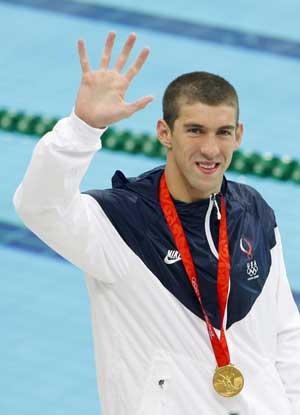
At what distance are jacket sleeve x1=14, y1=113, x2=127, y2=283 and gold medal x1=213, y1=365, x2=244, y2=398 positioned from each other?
0.37 m

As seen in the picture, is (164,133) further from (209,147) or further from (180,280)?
(180,280)

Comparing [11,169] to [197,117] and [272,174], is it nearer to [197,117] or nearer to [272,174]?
[272,174]

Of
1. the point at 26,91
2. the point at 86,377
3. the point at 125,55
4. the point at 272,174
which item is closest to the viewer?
the point at 125,55

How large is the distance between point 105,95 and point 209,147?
13.1 inches

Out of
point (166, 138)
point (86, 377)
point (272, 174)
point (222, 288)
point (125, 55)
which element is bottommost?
point (86, 377)

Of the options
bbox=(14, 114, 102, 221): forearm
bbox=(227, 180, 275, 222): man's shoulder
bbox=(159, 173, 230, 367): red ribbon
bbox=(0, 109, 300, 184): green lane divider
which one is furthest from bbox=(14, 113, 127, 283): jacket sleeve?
bbox=(0, 109, 300, 184): green lane divider

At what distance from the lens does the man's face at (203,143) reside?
11.1 feet

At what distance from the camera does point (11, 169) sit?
21.9 feet

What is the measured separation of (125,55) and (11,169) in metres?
3.40

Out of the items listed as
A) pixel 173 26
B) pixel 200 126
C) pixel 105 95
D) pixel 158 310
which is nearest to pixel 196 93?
pixel 200 126

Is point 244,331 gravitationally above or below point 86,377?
above

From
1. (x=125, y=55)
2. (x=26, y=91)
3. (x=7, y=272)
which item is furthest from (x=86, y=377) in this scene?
(x=26, y=91)

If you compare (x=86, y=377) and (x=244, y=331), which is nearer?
(x=244, y=331)

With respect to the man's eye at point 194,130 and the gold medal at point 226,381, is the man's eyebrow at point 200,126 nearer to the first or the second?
the man's eye at point 194,130
